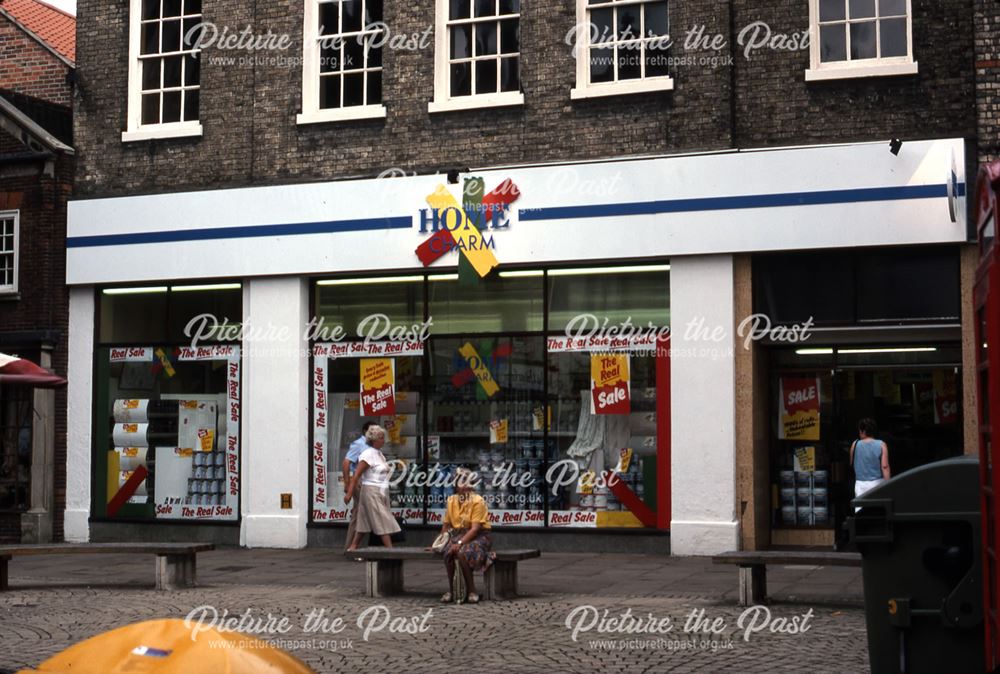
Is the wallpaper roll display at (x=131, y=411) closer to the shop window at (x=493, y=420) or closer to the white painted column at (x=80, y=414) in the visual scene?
the white painted column at (x=80, y=414)

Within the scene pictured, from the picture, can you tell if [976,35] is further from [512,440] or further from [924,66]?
[512,440]

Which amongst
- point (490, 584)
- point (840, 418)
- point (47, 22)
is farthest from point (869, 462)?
point (47, 22)

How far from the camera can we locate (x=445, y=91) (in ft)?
62.4

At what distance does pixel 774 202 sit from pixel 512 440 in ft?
14.9

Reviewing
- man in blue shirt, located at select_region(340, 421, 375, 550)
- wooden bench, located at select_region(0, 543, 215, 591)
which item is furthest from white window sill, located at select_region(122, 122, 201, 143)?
wooden bench, located at select_region(0, 543, 215, 591)

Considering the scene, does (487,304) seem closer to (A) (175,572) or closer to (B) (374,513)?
(B) (374,513)

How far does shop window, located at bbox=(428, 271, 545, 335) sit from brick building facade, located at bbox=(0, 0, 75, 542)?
581 centimetres

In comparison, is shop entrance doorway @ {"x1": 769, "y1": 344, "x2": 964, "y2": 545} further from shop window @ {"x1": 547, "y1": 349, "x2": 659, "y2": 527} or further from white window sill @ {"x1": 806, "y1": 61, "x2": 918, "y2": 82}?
white window sill @ {"x1": 806, "y1": 61, "x2": 918, "y2": 82}

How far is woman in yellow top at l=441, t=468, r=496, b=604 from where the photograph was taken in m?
13.2

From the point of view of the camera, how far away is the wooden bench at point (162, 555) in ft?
48.3

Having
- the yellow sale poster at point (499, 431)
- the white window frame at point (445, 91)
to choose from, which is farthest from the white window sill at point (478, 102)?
the yellow sale poster at point (499, 431)

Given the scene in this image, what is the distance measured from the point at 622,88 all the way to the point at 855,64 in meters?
2.85

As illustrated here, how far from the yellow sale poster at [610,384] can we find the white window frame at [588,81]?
3303 millimetres

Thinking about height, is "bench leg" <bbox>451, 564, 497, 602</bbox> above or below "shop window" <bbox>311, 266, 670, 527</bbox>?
below
